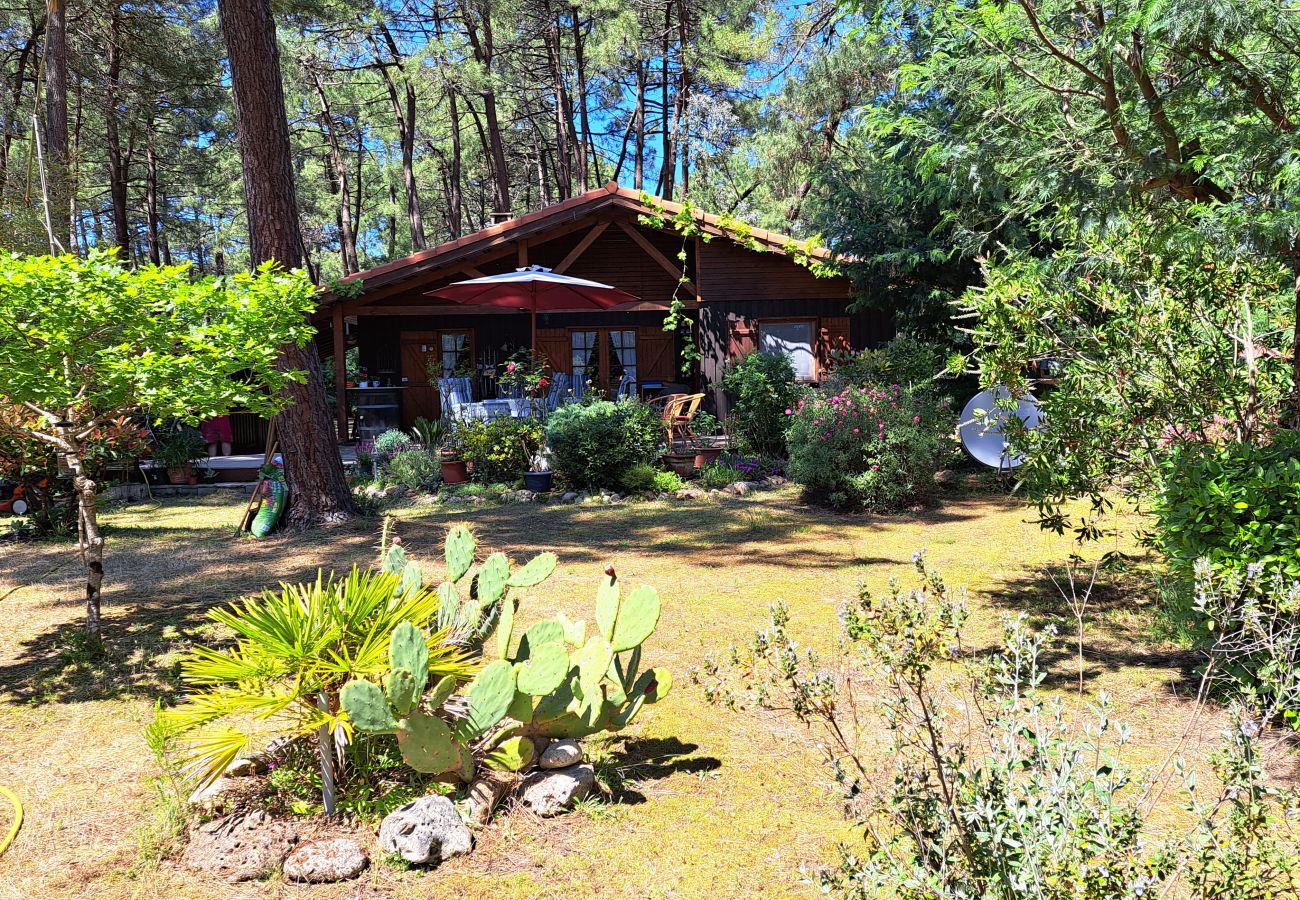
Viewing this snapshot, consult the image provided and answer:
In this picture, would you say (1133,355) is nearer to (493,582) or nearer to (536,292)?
(493,582)

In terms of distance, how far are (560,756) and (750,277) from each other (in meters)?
12.7

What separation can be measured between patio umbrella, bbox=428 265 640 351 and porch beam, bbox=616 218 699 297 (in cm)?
220

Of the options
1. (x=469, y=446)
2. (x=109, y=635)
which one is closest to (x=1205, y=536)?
(x=109, y=635)

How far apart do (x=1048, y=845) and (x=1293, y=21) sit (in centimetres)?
363

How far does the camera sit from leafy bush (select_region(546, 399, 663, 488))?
34.9 feet

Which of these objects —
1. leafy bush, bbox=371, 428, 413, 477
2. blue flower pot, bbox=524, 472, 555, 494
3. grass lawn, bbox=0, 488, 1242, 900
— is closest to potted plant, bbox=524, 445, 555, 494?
blue flower pot, bbox=524, 472, 555, 494

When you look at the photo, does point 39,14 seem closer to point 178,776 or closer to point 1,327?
point 1,327

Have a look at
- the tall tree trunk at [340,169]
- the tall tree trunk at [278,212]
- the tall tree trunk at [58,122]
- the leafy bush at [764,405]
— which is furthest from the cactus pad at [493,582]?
the tall tree trunk at [340,169]

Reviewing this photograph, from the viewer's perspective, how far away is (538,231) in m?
14.6

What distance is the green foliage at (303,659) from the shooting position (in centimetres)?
292

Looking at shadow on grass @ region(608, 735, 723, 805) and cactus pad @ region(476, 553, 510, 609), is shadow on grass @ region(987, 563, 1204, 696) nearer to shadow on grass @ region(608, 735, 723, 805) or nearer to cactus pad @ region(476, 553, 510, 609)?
shadow on grass @ region(608, 735, 723, 805)

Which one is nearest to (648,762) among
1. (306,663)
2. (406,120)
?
(306,663)

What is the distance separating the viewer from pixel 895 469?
9180mm

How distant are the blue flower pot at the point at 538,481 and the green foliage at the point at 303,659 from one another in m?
7.34
